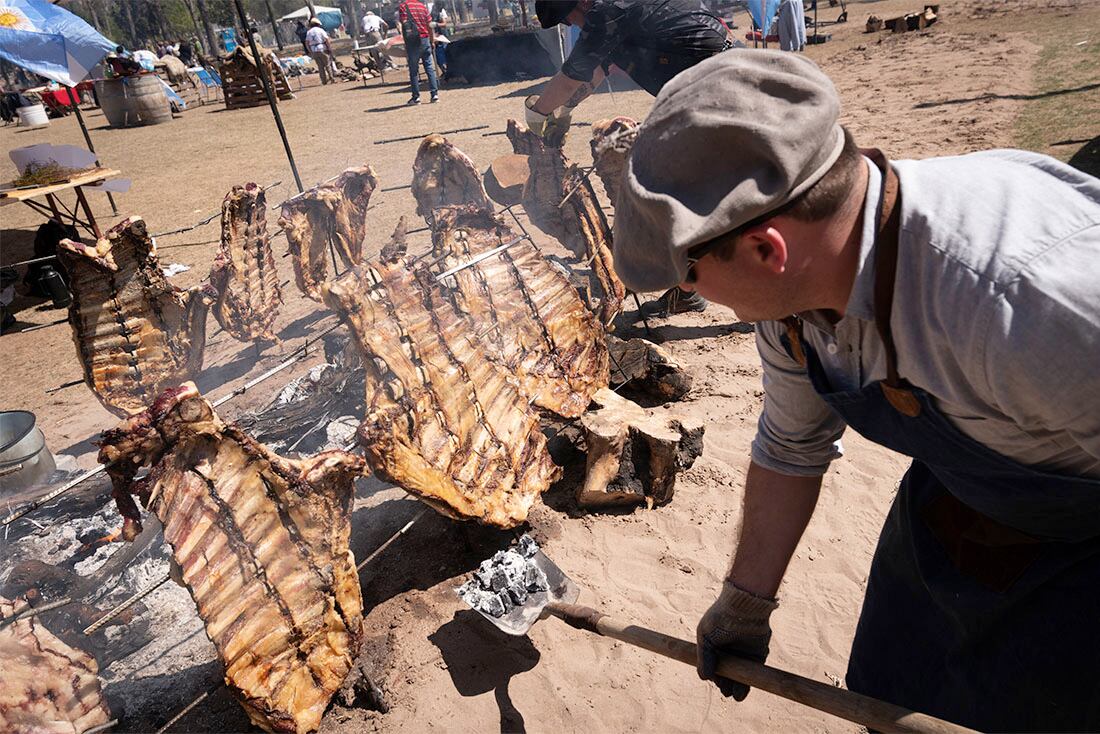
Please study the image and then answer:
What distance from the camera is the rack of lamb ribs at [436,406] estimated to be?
9.74 ft

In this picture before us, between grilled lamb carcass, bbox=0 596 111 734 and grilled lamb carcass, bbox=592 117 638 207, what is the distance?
4.06 m

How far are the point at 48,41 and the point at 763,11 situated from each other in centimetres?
1091

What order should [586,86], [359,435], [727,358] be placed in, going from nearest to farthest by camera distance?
[359,435] < [727,358] < [586,86]

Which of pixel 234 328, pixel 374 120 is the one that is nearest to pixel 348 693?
pixel 234 328

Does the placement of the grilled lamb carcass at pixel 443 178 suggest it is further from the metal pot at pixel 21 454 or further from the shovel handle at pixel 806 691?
the shovel handle at pixel 806 691

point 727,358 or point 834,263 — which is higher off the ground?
point 834,263

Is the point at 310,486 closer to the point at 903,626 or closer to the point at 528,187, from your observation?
the point at 903,626

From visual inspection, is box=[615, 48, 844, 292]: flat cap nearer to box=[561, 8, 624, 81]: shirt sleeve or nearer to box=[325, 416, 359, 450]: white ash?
box=[325, 416, 359, 450]: white ash

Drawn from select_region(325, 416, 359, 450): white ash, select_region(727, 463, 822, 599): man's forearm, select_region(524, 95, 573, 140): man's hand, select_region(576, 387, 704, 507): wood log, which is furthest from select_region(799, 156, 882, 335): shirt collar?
select_region(524, 95, 573, 140): man's hand

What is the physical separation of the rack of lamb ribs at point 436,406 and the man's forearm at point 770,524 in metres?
1.38

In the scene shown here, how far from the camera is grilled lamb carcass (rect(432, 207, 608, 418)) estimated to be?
12.8ft

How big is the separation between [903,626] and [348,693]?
2158mm

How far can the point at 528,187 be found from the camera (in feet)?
20.5

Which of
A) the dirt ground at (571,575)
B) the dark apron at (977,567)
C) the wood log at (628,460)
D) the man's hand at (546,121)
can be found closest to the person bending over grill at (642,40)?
the man's hand at (546,121)
